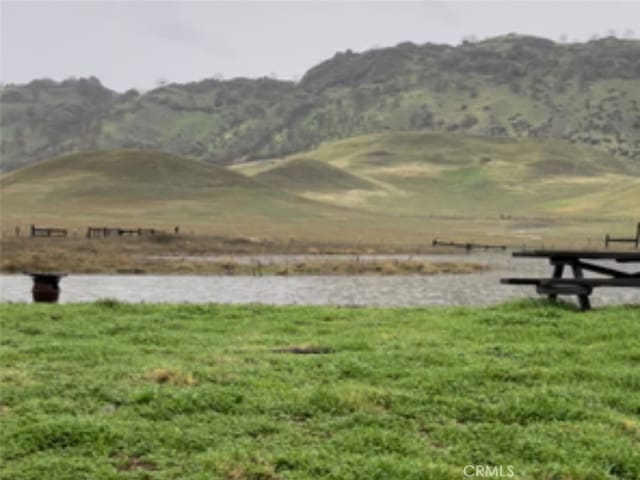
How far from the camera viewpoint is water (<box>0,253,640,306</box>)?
43.4m

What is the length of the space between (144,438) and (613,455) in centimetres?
588

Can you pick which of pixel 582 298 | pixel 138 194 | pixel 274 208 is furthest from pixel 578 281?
pixel 138 194

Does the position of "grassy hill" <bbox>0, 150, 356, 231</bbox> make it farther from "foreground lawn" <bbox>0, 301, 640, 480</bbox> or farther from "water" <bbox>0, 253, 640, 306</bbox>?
"foreground lawn" <bbox>0, 301, 640, 480</bbox>

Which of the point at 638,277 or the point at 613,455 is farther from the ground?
the point at 638,277

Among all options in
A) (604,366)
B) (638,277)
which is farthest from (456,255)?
(604,366)

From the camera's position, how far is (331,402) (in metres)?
12.1

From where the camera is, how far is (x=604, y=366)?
578 inches

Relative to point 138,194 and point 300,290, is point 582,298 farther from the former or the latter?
point 138,194

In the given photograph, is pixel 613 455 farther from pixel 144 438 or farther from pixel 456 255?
pixel 456 255

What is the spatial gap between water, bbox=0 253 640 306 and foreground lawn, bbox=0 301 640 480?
2363 cm

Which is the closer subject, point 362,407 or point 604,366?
point 362,407

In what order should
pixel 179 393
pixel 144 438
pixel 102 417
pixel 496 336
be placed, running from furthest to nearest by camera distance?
pixel 496 336, pixel 179 393, pixel 102 417, pixel 144 438

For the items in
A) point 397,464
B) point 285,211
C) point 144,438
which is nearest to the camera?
point 397,464

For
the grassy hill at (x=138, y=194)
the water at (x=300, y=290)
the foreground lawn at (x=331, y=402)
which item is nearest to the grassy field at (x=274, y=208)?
the grassy hill at (x=138, y=194)
